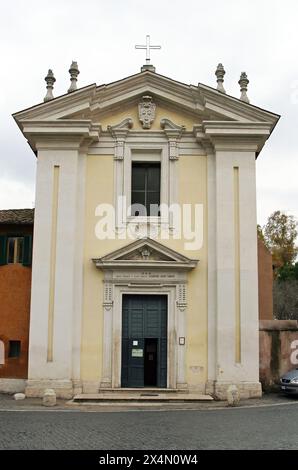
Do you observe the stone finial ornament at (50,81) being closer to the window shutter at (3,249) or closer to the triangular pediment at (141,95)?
the triangular pediment at (141,95)

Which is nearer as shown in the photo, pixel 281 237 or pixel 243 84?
pixel 243 84

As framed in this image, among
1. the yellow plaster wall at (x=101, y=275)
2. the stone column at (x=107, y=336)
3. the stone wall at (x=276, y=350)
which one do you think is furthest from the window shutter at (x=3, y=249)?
the stone wall at (x=276, y=350)

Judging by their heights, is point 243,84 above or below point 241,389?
Result: above

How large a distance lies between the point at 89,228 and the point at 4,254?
126 inches

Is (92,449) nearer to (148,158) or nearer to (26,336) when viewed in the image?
(26,336)

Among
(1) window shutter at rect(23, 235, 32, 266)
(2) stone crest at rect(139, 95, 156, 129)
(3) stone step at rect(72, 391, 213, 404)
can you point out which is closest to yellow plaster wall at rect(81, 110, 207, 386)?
(2) stone crest at rect(139, 95, 156, 129)

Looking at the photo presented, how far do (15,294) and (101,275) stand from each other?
10.3 ft

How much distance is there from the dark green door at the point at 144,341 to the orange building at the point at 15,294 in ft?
10.9

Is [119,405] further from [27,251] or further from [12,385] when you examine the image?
[27,251]

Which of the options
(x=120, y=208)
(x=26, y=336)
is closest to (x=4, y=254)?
(x=26, y=336)

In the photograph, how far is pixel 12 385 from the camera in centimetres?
2027

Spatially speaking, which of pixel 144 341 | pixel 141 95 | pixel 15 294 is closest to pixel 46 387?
pixel 144 341

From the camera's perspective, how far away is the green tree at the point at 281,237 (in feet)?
189

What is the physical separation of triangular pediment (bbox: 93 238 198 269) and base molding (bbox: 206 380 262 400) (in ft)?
12.3
